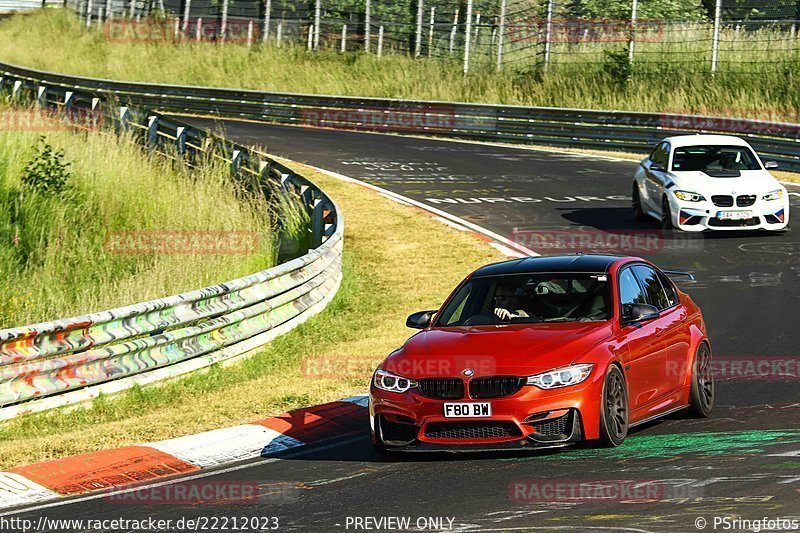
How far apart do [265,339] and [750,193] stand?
9.38 meters

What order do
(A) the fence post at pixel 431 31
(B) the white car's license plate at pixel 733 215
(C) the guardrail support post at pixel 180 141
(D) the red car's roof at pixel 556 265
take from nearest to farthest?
(D) the red car's roof at pixel 556 265 → (B) the white car's license plate at pixel 733 215 → (C) the guardrail support post at pixel 180 141 → (A) the fence post at pixel 431 31

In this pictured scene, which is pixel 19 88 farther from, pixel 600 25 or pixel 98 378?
pixel 98 378

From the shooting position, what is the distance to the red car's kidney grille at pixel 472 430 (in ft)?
29.3

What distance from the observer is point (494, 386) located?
356 inches

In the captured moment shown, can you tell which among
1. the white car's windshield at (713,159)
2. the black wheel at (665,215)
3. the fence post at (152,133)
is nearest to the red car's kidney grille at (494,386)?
the black wheel at (665,215)

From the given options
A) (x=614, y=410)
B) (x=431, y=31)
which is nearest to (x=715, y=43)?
(x=431, y=31)

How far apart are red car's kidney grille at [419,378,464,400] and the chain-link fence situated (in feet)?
92.4

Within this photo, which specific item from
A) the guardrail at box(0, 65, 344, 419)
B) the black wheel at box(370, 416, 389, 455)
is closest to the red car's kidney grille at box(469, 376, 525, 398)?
the black wheel at box(370, 416, 389, 455)

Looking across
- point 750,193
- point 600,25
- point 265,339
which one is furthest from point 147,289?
point 600,25

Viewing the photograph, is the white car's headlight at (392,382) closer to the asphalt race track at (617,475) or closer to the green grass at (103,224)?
the asphalt race track at (617,475)

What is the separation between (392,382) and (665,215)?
12775 millimetres

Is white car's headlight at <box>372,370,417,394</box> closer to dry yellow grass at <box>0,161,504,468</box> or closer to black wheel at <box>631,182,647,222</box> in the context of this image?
dry yellow grass at <box>0,161,504,468</box>

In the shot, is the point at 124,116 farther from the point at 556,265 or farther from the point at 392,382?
the point at 392,382

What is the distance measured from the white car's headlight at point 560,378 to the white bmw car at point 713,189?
12162 mm
